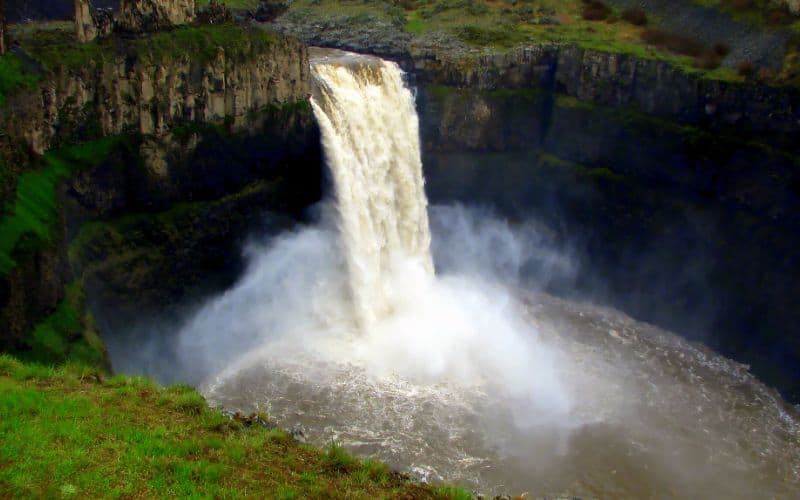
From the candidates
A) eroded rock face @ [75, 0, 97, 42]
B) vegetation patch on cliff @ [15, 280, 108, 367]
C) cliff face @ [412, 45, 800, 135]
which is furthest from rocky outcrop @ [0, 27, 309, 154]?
cliff face @ [412, 45, 800, 135]

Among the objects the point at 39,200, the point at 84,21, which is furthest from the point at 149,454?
the point at 84,21

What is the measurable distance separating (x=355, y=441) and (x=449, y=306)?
11.3 meters

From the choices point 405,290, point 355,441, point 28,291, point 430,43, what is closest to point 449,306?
point 405,290

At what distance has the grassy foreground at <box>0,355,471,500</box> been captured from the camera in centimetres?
1230

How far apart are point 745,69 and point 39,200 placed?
29084mm

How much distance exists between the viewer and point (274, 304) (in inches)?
1220

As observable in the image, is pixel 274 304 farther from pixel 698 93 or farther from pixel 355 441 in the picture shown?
pixel 698 93

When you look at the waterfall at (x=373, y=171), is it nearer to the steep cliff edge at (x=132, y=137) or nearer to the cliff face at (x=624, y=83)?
the steep cliff edge at (x=132, y=137)

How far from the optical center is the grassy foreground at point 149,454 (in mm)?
12297

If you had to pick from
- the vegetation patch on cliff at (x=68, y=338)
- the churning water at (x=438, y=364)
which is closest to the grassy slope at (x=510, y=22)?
the churning water at (x=438, y=364)

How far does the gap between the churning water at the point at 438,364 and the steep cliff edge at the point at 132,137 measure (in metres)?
2.07

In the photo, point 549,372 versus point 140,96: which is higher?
point 140,96

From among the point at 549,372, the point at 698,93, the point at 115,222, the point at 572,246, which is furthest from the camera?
the point at 572,246

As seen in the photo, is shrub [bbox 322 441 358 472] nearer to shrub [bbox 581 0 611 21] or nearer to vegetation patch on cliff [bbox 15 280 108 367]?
vegetation patch on cliff [bbox 15 280 108 367]
